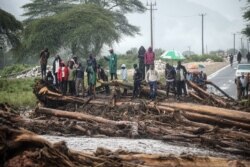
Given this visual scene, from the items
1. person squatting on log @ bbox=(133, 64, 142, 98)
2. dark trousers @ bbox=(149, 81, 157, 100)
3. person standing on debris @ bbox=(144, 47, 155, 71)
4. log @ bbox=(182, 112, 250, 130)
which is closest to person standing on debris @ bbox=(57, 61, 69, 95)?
person squatting on log @ bbox=(133, 64, 142, 98)

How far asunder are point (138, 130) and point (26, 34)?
33841mm

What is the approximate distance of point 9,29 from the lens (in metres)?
30.9

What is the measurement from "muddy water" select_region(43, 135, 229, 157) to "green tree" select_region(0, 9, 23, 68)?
21.3m

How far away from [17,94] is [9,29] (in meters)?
9.79

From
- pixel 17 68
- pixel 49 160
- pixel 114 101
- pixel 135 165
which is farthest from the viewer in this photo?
pixel 17 68

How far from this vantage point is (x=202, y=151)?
969 centimetres

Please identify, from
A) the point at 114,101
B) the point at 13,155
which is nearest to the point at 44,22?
the point at 114,101

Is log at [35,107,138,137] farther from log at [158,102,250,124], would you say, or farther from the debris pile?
the debris pile

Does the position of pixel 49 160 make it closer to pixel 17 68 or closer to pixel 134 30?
pixel 17 68

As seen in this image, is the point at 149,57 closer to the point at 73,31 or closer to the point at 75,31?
the point at 75,31

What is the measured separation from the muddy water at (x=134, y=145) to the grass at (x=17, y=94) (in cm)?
856

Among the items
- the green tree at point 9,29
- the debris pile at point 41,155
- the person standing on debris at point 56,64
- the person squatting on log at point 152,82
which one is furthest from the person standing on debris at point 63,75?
the green tree at point 9,29

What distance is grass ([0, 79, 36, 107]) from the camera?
19281mm

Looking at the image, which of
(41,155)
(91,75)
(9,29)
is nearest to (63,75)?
(91,75)
